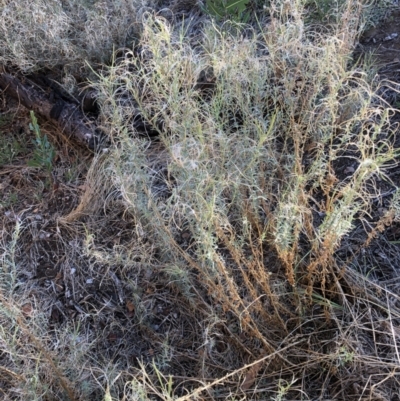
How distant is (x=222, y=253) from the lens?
2.05m

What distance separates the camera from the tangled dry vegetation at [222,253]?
1503 millimetres

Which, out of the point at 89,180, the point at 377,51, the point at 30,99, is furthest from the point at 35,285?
the point at 377,51

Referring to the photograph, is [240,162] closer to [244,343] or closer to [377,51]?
[244,343]

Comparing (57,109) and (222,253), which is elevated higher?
(57,109)

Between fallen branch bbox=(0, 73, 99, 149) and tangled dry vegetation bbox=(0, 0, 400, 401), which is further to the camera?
fallen branch bbox=(0, 73, 99, 149)

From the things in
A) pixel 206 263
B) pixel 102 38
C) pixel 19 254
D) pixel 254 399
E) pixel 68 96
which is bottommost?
pixel 254 399

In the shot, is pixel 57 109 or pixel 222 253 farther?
pixel 57 109

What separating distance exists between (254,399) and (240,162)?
0.76 meters

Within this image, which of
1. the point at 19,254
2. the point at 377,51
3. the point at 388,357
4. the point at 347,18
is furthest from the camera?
the point at 377,51

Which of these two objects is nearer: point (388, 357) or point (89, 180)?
point (388, 357)

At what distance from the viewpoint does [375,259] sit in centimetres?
191

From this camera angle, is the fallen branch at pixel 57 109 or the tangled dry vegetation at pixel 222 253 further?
the fallen branch at pixel 57 109

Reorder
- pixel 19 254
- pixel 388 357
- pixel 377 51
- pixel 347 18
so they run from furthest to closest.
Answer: pixel 377 51 → pixel 19 254 → pixel 347 18 → pixel 388 357

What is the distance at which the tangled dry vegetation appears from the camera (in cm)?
150
